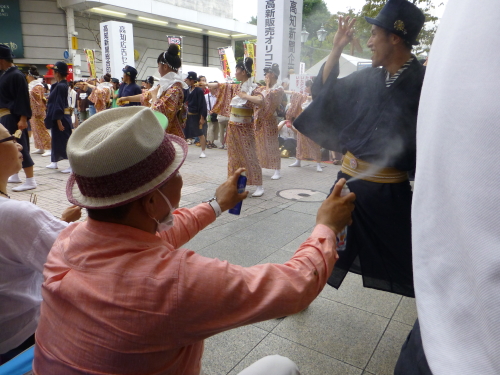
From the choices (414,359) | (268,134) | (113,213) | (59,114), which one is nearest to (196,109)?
(268,134)

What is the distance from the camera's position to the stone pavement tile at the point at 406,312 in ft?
7.79

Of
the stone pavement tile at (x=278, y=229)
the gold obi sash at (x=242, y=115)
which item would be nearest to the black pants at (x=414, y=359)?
the stone pavement tile at (x=278, y=229)

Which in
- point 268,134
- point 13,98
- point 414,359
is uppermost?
point 13,98

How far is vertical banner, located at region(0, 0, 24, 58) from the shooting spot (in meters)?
19.4

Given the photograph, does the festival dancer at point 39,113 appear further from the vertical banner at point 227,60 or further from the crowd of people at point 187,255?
the vertical banner at point 227,60

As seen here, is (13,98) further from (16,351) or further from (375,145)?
(375,145)

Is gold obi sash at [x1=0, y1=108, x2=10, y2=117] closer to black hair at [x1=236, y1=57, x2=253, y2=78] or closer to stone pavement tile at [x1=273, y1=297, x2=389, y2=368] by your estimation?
black hair at [x1=236, y1=57, x2=253, y2=78]

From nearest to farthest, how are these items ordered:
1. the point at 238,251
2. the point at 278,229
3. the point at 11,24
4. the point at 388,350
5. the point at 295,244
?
the point at 388,350, the point at 238,251, the point at 295,244, the point at 278,229, the point at 11,24

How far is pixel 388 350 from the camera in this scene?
2084mm

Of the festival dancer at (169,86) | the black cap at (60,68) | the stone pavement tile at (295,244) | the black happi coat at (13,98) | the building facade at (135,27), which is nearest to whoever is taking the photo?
the stone pavement tile at (295,244)

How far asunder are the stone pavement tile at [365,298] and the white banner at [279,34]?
7296mm

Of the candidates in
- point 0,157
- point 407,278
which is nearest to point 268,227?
point 407,278

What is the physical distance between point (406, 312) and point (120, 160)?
7.57 ft

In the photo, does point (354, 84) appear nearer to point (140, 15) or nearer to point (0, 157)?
point (0, 157)
